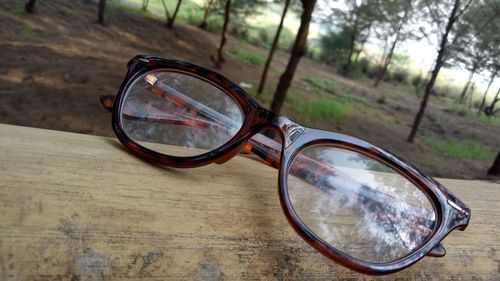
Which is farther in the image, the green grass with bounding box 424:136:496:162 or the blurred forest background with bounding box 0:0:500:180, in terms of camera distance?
the green grass with bounding box 424:136:496:162

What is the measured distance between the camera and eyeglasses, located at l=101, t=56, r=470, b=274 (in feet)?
1.63

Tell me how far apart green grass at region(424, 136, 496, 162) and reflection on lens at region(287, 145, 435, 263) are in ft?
25.6

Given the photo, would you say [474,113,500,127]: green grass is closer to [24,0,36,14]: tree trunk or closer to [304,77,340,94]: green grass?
[304,77,340,94]: green grass

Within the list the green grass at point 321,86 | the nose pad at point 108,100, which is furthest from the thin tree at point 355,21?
the nose pad at point 108,100

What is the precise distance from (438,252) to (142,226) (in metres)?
0.33

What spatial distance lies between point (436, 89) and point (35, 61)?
15.7 m

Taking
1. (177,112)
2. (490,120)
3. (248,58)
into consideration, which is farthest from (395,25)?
(177,112)

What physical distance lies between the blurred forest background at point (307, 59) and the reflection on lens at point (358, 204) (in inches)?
57.3

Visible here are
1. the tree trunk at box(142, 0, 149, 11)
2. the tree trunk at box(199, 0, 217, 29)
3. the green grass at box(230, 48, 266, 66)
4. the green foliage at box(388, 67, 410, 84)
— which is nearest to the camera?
the green grass at box(230, 48, 266, 66)

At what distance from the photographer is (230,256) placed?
42 centimetres

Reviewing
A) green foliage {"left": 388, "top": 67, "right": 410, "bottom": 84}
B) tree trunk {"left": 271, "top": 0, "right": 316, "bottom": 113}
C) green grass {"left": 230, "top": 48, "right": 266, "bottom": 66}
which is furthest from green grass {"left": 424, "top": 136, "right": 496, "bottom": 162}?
green foliage {"left": 388, "top": 67, "right": 410, "bottom": 84}

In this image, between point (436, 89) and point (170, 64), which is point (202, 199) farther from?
point (436, 89)

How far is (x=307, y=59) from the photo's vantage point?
60.3ft

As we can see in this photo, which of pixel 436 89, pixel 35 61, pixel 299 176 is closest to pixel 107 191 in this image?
pixel 299 176
